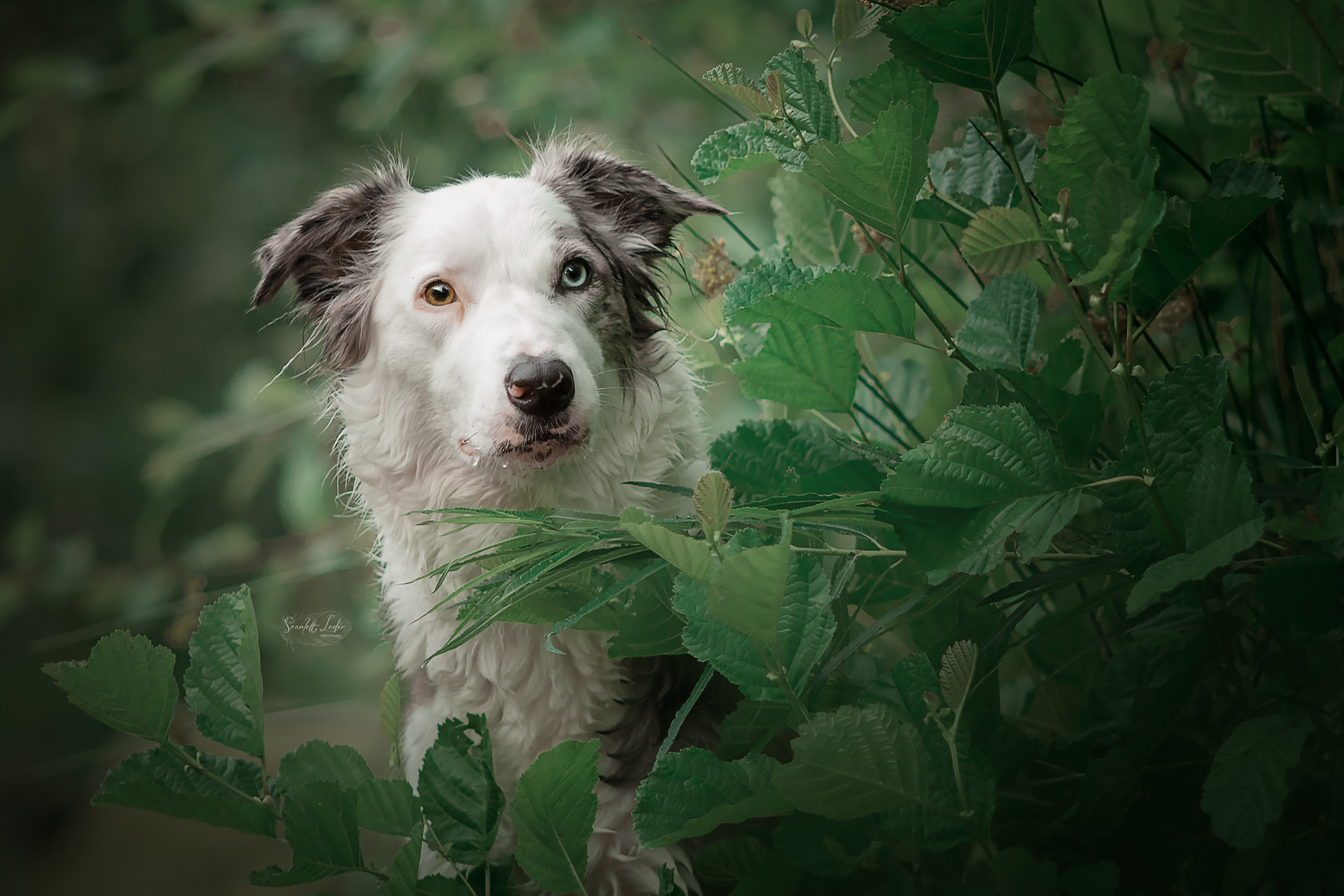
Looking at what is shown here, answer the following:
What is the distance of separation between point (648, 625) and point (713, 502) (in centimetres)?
11

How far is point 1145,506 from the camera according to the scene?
13.1 inches

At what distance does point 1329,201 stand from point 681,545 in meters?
0.44

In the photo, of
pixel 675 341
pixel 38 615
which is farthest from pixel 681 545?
pixel 38 615

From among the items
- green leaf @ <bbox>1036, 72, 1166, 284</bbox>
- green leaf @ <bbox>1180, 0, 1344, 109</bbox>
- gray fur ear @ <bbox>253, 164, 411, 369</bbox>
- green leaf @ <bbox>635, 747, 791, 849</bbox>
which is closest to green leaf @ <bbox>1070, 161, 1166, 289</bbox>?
green leaf @ <bbox>1036, 72, 1166, 284</bbox>

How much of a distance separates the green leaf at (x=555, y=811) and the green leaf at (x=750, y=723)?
7 cm

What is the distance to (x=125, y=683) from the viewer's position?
40 centimetres

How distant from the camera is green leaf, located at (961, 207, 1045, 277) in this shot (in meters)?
0.33

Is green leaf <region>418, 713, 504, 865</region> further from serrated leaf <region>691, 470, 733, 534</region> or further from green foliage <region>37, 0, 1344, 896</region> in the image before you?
serrated leaf <region>691, 470, 733, 534</region>

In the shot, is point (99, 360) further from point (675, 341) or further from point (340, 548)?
point (675, 341)

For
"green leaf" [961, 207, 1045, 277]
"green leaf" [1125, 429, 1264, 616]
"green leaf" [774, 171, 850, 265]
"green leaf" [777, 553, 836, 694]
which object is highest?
"green leaf" [774, 171, 850, 265]

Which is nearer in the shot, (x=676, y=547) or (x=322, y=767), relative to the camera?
(x=676, y=547)

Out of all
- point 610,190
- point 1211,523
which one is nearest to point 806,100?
point 1211,523

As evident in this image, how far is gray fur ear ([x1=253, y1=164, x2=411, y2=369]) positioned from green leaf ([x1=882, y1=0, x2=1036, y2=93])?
0.62m

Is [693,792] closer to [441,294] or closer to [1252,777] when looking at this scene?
[1252,777]
